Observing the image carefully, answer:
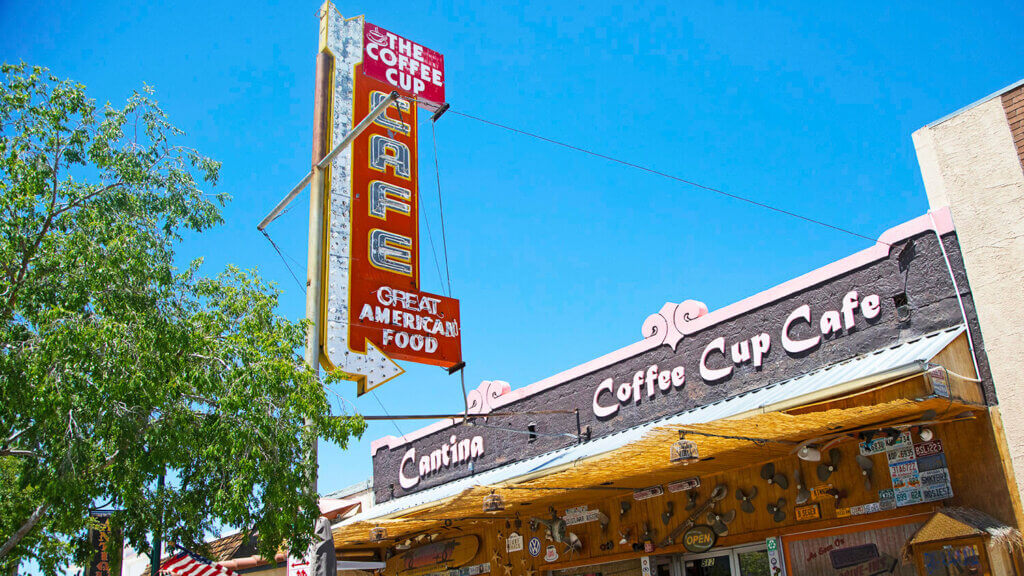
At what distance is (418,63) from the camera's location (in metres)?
15.3

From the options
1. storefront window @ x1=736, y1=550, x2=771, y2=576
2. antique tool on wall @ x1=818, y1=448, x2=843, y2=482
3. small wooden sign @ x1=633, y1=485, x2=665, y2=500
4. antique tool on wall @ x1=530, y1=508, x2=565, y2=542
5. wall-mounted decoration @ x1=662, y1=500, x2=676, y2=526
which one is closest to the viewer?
antique tool on wall @ x1=818, y1=448, x2=843, y2=482

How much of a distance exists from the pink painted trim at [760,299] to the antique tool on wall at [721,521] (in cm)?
294

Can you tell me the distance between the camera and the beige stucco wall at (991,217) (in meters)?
9.33

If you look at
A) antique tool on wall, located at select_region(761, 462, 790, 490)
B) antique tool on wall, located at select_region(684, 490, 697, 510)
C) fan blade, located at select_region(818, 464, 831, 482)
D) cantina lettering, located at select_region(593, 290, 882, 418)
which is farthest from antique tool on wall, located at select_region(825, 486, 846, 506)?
antique tool on wall, located at select_region(684, 490, 697, 510)

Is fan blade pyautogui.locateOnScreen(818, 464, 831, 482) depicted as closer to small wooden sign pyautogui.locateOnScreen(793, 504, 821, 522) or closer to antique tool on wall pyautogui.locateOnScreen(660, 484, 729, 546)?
small wooden sign pyautogui.locateOnScreen(793, 504, 821, 522)

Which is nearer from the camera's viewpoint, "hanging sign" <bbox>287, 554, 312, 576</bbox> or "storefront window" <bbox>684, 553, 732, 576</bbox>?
"hanging sign" <bbox>287, 554, 312, 576</bbox>

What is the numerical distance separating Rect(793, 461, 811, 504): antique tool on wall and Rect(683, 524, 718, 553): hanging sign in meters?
1.62

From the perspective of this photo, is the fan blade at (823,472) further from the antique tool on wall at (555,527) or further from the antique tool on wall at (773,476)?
the antique tool on wall at (555,527)

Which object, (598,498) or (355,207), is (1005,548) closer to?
(598,498)

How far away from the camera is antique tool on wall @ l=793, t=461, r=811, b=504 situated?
11.2 m

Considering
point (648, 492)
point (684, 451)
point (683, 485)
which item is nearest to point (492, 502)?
point (648, 492)

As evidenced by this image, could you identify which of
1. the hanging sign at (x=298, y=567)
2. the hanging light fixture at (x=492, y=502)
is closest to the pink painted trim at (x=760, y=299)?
the hanging light fixture at (x=492, y=502)

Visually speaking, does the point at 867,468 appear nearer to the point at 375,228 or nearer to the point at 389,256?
the point at 389,256

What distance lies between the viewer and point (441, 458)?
730 inches
